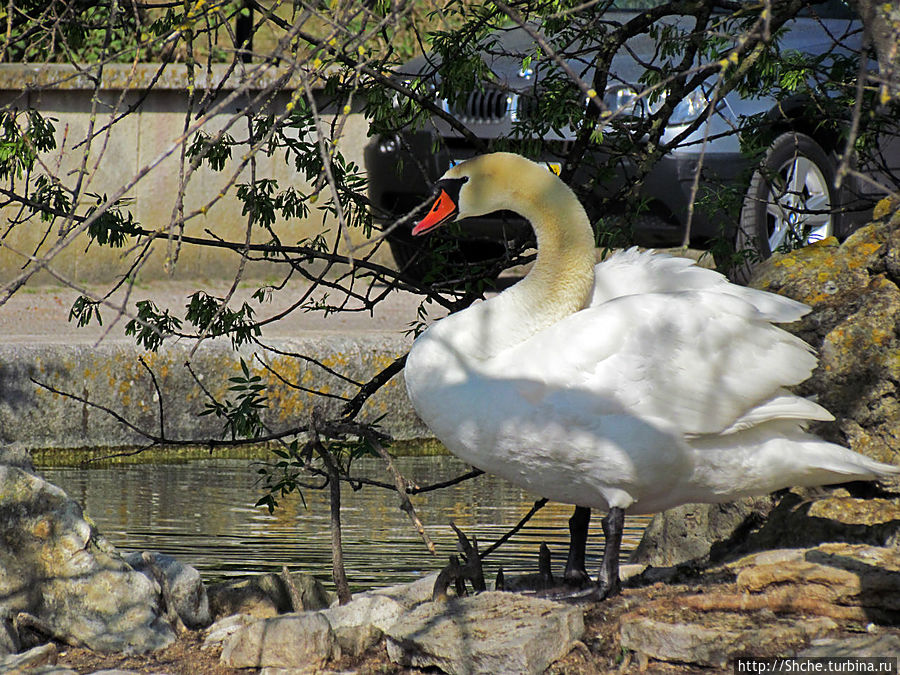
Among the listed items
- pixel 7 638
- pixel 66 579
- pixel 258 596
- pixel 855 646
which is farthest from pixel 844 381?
pixel 7 638

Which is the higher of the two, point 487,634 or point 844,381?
point 844,381

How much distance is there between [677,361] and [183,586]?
1.59 metres

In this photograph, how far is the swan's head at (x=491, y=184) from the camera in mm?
3840

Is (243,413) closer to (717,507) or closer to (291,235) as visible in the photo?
(717,507)

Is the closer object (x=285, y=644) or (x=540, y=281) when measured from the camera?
(x=285, y=644)

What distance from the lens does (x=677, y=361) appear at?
134 inches

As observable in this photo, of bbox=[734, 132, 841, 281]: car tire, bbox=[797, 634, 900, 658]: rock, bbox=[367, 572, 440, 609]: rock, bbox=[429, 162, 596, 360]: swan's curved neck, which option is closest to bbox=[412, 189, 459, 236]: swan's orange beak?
bbox=[429, 162, 596, 360]: swan's curved neck

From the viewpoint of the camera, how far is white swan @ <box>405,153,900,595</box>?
3295mm

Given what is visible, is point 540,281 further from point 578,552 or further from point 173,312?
point 173,312

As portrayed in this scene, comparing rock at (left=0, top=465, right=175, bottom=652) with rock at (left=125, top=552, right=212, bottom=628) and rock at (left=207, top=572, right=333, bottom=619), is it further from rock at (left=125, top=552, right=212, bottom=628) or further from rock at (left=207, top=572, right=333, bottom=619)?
rock at (left=207, top=572, right=333, bottom=619)

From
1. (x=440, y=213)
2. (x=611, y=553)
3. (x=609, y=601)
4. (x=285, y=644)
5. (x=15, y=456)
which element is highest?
(x=440, y=213)

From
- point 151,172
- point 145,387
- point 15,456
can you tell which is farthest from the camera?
point 151,172

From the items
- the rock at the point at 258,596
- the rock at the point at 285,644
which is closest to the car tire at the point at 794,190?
the rock at the point at 258,596

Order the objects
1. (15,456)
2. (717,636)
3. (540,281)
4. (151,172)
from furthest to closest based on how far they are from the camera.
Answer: (151,172) → (15,456) → (540,281) → (717,636)
